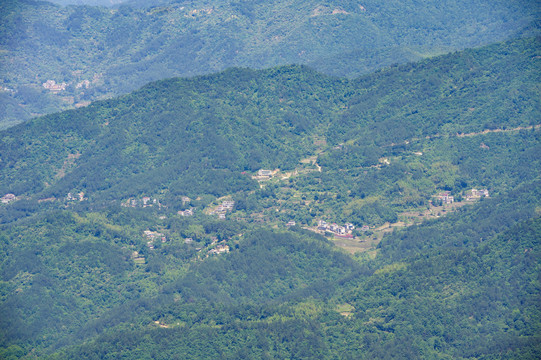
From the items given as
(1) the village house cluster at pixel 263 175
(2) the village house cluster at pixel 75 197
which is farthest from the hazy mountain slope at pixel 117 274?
(1) the village house cluster at pixel 263 175

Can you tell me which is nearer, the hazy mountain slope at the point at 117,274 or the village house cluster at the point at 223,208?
the hazy mountain slope at the point at 117,274

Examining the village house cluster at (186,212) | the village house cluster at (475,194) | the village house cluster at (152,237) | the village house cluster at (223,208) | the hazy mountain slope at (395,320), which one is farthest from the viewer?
the village house cluster at (223,208)

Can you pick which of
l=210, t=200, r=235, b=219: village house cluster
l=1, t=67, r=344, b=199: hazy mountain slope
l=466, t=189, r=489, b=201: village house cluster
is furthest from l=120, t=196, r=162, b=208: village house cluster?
l=466, t=189, r=489, b=201: village house cluster

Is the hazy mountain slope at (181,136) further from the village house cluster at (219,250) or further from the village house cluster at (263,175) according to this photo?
the village house cluster at (219,250)

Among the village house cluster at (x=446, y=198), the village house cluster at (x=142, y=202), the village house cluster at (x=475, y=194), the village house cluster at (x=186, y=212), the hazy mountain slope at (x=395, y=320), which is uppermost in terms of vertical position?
the hazy mountain slope at (x=395, y=320)

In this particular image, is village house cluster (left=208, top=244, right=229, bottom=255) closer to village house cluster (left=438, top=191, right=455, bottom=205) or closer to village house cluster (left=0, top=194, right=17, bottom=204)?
village house cluster (left=438, top=191, right=455, bottom=205)

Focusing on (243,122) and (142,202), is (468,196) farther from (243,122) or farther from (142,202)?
(142,202)

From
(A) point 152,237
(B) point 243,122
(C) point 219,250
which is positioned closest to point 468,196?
(C) point 219,250
